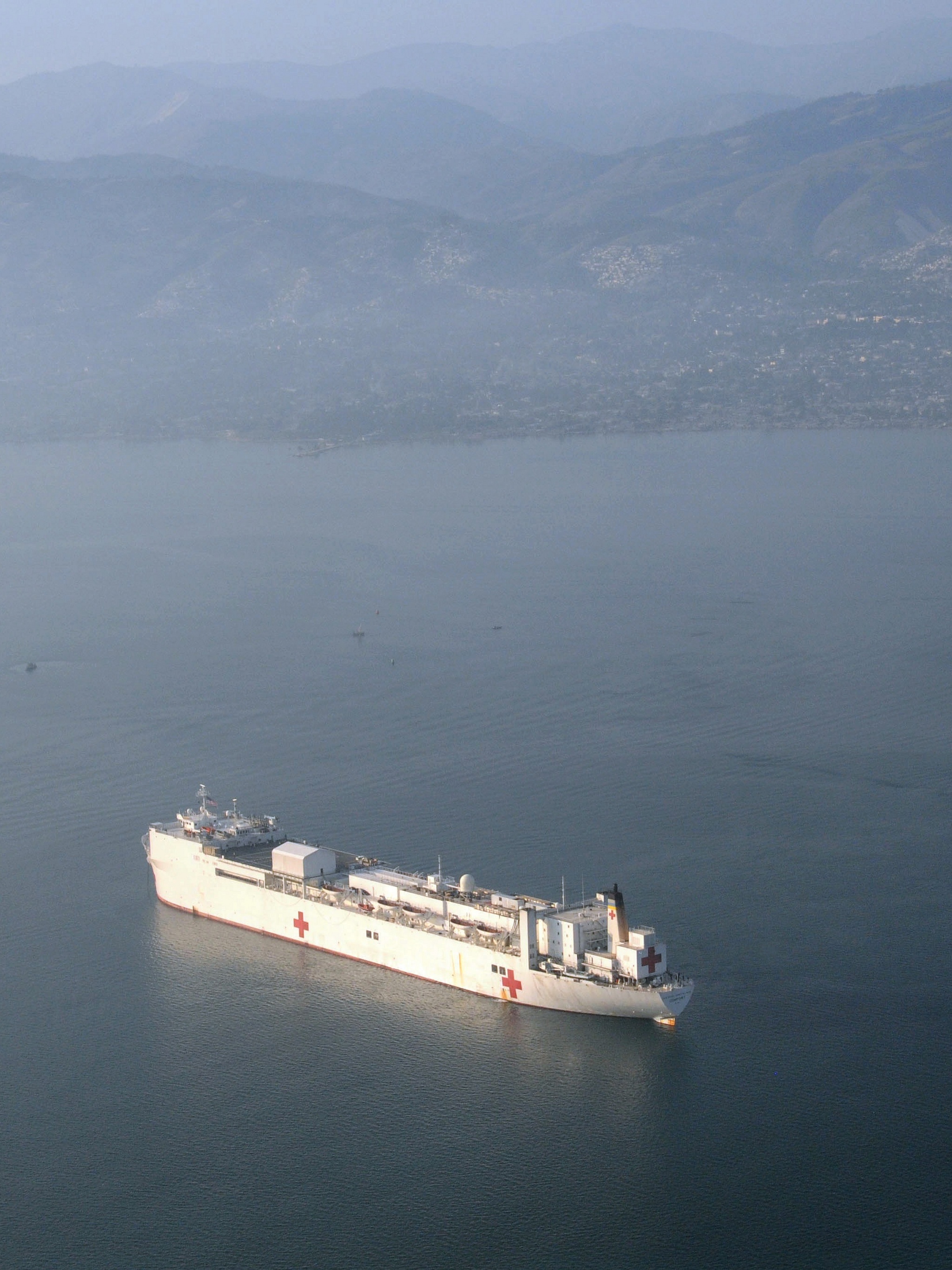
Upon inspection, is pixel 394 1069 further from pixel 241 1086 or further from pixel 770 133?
pixel 770 133

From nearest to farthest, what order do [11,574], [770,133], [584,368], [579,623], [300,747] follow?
[300,747], [579,623], [11,574], [584,368], [770,133]

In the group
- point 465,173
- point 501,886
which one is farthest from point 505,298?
point 501,886

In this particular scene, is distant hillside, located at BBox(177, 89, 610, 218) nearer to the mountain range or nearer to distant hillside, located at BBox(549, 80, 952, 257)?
the mountain range

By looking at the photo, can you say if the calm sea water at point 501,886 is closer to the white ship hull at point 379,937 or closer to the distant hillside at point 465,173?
the white ship hull at point 379,937

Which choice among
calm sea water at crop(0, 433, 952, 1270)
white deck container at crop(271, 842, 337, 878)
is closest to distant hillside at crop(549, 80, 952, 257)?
calm sea water at crop(0, 433, 952, 1270)


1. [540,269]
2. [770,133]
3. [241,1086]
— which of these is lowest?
[241,1086]

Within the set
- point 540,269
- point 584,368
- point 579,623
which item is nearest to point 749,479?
point 579,623

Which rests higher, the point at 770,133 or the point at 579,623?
the point at 770,133

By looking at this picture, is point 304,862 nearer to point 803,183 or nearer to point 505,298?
point 505,298

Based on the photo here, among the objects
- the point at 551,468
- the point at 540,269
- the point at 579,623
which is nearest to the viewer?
the point at 579,623
